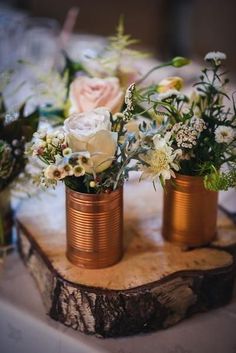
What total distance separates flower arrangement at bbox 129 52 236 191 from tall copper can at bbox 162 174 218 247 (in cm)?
3

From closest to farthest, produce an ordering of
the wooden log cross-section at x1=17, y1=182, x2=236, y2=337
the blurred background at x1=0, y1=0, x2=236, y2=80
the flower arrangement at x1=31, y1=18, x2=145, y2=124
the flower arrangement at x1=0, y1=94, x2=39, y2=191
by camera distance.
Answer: the wooden log cross-section at x1=17, y1=182, x2=236, y2=337 < the flower arrangement at x1=0, y1=94, x2=39, y2=191 < the flower arrangement at x1=31, y1=18, x2=145, y2=124 < the blurred background at x1=0, y1=0, x2=236, y2=80

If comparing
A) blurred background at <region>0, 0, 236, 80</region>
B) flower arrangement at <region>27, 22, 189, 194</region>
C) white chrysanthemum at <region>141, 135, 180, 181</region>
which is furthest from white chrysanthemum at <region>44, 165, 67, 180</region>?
blurred background at <region>0, 0, 236, 80</region>

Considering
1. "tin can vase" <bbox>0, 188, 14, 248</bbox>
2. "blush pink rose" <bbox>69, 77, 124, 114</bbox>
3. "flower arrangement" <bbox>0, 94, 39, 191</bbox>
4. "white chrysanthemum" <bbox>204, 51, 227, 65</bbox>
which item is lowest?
"tin can vase" <bbox>0, 188, 14, 248</bbox>

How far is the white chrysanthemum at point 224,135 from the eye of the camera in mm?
919

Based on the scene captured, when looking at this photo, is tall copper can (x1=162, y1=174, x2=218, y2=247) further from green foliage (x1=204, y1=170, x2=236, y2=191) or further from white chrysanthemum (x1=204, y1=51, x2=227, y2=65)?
white chrysanthemum (x1=204, y1=51, x2=227, y2=65)

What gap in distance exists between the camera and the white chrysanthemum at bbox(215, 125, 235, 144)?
919 mm

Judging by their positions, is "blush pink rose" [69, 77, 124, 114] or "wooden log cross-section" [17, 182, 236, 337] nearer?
"wooden log cross-section" [17, 182, 236, 337]

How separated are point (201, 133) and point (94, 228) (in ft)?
0.87

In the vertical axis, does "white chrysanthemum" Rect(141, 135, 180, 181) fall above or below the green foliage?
above

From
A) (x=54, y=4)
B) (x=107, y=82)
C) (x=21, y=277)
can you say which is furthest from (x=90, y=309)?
(x=54, y=4)

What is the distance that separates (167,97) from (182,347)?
464mm

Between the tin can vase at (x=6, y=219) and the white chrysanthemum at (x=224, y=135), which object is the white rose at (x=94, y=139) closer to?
the white chrysanthemum at (x=224, y=135)

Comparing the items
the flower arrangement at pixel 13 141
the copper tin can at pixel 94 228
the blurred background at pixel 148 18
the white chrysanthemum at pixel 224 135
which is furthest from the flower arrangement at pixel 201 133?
the blurred background at pixel 148 18

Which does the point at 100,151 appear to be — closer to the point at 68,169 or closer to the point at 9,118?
the point at 68,169
